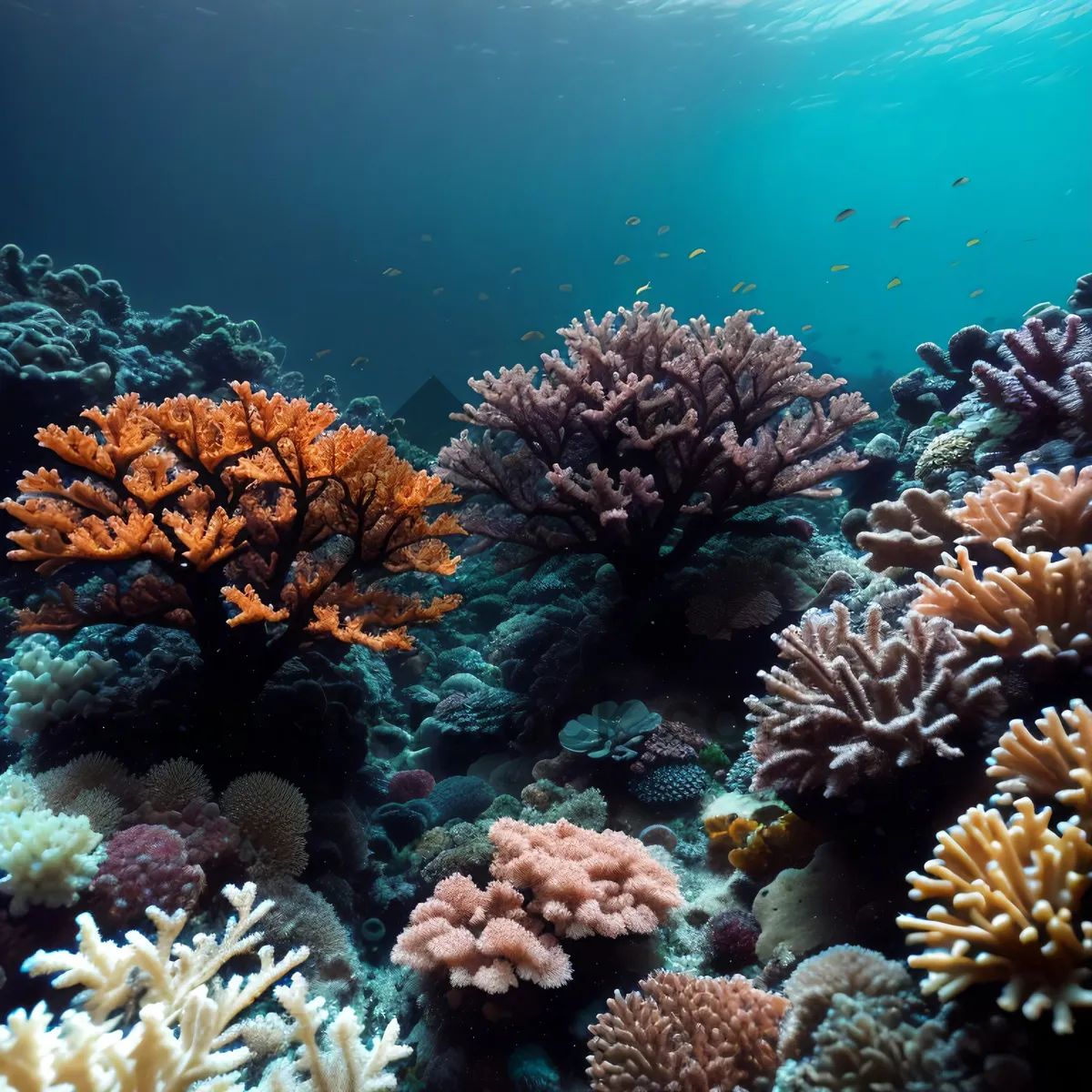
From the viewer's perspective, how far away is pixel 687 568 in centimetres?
556

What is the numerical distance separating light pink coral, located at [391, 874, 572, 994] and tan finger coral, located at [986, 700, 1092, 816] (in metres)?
1.87

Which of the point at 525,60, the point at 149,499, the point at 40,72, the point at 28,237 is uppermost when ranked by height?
the point at 525,60

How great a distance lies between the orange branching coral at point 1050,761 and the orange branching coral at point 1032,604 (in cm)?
44

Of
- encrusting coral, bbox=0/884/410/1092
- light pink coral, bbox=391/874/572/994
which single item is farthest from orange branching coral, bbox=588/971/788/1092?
encrusting coral, bbox=0/884/410/1092

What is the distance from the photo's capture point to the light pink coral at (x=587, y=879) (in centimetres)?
270

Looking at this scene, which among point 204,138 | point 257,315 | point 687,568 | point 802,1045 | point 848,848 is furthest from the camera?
point 257,315

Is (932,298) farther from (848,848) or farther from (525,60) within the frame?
(848,848)

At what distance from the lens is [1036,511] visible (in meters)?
2.81

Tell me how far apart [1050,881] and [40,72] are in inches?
1747

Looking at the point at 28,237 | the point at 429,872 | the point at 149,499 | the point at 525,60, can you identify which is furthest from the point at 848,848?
the point at 28,237

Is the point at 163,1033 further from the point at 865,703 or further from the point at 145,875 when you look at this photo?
the point at 865,703

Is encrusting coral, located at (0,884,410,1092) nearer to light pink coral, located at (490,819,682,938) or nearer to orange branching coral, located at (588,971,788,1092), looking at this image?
orange branching coral, located at (588,971,788,1092)

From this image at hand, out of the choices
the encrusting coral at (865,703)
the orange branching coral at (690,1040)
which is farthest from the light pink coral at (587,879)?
the encrusting coral at (865,703)

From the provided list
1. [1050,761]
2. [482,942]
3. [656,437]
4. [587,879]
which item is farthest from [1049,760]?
[656,437]
